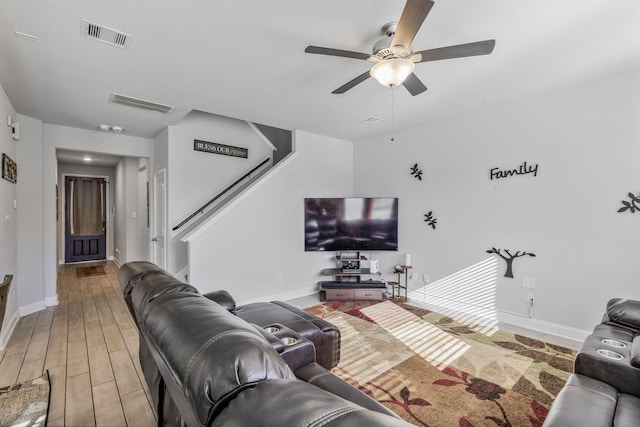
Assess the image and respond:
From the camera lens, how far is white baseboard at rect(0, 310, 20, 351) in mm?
3037

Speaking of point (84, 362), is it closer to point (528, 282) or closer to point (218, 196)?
point (218, 196)

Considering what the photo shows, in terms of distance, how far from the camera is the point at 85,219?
27.5 feet

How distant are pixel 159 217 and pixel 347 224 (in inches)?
121

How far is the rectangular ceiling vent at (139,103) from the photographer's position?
11.5ft

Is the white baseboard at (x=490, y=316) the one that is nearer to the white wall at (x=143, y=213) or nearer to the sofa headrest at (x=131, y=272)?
the sofa headrest at (x=131, y=272)

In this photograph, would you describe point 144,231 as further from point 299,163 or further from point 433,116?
point 433,116

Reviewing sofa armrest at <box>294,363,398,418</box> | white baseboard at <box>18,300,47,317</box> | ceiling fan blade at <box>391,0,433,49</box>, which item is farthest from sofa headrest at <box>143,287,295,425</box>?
white baseboard at <box>18,300,47,317</box>

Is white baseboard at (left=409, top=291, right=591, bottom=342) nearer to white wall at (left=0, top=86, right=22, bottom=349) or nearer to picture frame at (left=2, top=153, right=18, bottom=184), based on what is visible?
white wall at (left=0, top=86, right=22, bottom=349)

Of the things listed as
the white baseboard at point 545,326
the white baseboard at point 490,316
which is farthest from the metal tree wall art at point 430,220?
the white baseboard at point 545,326

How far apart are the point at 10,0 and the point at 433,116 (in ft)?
14.1

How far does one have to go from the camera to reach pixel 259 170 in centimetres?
571

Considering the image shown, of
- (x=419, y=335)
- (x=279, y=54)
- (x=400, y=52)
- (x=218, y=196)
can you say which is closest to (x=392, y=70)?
(x=400, y=52)

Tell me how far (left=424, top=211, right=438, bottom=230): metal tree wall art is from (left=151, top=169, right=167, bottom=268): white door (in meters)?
4.00

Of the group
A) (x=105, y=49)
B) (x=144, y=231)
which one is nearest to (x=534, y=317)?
(x=105, y=49)
